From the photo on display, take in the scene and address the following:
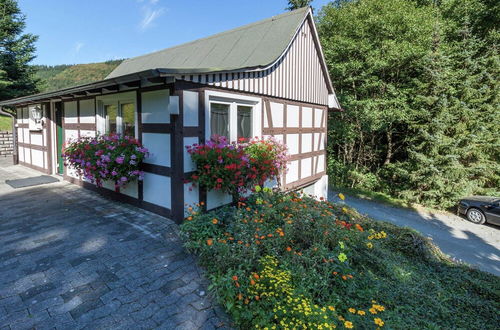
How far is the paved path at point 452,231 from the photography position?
6.21 meters

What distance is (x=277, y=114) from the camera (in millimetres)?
6312

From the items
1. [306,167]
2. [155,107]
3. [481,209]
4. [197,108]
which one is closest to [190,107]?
[197,108]

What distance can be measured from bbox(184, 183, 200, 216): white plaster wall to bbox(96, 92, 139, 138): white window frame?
154cm

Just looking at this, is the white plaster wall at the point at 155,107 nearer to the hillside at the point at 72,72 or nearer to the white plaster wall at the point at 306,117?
the white plaster wall at the point at 306,117

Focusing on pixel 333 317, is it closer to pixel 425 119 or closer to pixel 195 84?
pixel 195 84

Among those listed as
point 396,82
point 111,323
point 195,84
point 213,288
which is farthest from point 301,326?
point 396,82

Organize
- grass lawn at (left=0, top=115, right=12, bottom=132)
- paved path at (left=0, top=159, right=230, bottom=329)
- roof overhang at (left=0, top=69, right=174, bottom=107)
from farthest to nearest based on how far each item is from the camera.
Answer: grass lawn at (left=0, top=115, right=12, bottom=132) → roof overhang at (left=0, top=69, right=174, bottom=107) → paved path at (left=0, top=159, right=230, bottom=329)

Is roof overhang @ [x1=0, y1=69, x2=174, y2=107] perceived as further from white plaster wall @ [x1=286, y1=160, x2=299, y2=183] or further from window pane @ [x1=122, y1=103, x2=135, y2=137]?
white plaster wall @ [x1=286, y1=160, x2=299, y2=183]

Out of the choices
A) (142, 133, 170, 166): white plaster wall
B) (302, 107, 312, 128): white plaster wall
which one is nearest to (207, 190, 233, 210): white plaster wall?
(142, 133, 170, 166): white plaster wall

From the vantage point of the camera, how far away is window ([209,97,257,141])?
473 centimetres

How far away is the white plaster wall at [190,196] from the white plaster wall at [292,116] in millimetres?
3410

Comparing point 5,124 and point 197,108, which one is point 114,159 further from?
point 5,124

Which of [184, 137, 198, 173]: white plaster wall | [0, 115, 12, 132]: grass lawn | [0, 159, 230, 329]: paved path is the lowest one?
[0, 159, 230, 329]: paved path

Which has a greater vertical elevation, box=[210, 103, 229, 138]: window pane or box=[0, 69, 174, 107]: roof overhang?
box=[0, 69, 174, 107]: roof overhang
